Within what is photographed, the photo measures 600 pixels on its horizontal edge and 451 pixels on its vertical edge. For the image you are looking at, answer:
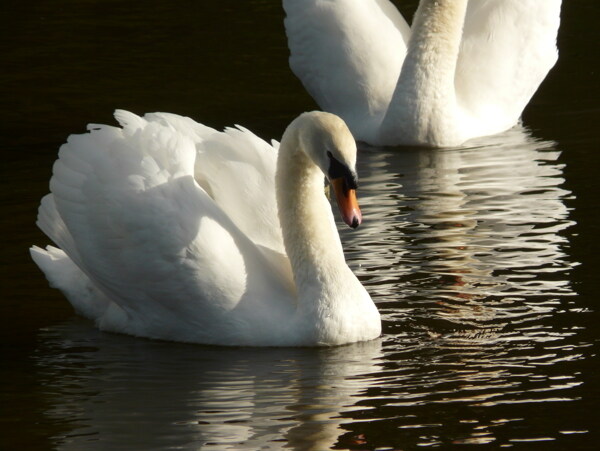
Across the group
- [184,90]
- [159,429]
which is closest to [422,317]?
[159,429]

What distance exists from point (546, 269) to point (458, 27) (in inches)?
179

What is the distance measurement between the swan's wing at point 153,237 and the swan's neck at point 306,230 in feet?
0.63

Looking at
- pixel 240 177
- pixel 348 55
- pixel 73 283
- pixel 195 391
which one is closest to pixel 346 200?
pixel 240 177

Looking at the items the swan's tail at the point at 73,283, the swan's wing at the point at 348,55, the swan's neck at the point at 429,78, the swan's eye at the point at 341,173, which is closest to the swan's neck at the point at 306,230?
the swan's eye at the point at 341,173

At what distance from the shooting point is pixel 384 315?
389 inches

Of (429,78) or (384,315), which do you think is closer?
(384,315)

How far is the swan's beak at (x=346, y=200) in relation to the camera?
356 inches

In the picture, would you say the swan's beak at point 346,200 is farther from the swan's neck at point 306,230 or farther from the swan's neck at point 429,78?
the swan's neck at point 429,78

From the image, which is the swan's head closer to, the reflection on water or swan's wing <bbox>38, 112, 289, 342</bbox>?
swan's wing <bbox>38, 112, 289, 342</bbox>

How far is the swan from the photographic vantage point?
30.5ft

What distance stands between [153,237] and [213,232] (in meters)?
0.35

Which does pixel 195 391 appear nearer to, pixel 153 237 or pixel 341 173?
pixel 153 237

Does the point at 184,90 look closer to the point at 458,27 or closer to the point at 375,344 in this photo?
the point at 458,27

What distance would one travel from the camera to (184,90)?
53.0 ft
